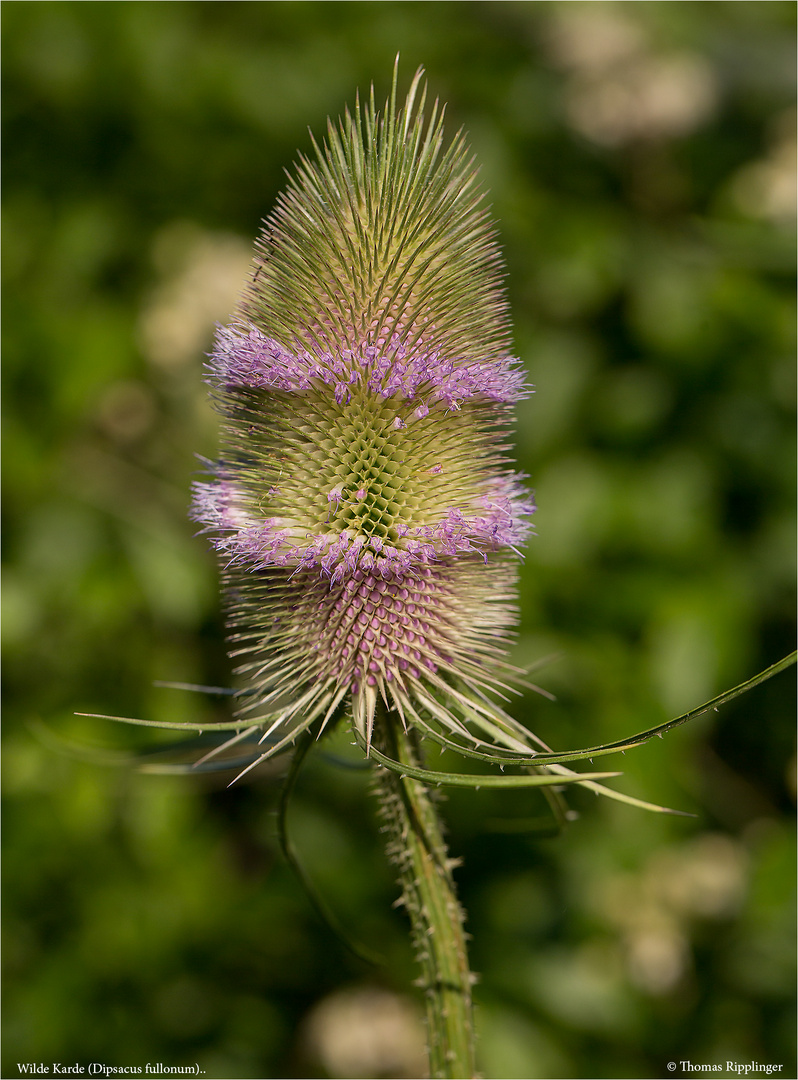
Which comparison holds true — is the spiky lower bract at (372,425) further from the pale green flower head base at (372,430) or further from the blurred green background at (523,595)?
the blurred green background at (523,595)

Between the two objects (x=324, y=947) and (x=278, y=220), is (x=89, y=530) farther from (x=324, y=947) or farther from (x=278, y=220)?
(x=278, y=220)

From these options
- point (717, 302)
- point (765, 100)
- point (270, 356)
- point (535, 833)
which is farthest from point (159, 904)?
point (765, 100)

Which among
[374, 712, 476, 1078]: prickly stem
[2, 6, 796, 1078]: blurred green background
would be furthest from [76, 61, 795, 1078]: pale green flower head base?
[2, 6, 796, 1078]: blurred green background

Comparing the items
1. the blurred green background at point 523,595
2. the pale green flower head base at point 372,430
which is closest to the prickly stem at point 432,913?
the pale green flower head base at point 372,430

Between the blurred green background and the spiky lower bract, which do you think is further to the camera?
the blurred green background

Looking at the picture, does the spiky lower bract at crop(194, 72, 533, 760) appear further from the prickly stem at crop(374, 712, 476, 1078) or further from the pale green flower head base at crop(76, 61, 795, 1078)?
the prickly stem at crop(374, 712, 476, 1078)
